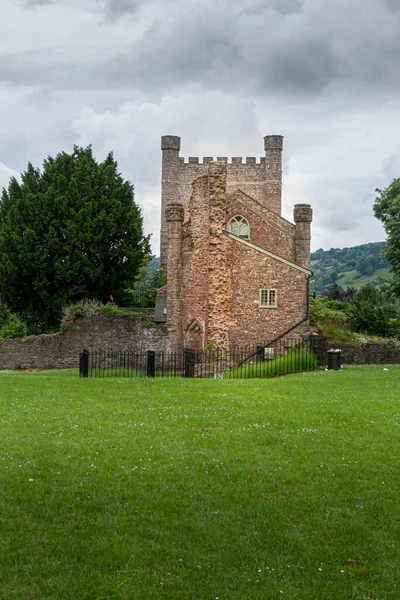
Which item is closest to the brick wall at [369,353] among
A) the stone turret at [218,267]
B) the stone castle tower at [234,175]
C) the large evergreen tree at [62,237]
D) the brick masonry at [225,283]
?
the brick masonry at [225,283]

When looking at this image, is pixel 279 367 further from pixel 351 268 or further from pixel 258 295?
pixel 351 268

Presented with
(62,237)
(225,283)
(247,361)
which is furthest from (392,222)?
(62,237)

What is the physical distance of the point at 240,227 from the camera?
34219 mm

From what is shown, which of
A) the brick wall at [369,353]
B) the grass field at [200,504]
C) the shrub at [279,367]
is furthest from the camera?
the brick wall at [369,353]

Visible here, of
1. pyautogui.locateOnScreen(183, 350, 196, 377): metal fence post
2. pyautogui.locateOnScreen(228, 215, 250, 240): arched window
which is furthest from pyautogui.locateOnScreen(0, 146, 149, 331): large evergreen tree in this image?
pyautogui.locateOnScreen(183, 350, 196, 377): metal fence post

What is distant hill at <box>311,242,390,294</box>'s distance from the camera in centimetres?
9956

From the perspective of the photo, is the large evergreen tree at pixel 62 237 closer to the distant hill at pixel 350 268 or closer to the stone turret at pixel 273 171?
the stone turret at pixel 273 171

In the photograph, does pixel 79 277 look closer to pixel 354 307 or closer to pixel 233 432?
pixel 354 307

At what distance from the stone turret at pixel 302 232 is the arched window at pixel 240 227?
380cm

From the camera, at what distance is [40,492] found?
7.11m

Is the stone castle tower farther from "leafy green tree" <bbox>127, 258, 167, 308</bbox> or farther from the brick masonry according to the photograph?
the brick masonry

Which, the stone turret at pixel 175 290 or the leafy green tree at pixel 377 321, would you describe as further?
the leafy green tree at pixel 377 321

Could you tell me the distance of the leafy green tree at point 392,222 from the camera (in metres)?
27.3

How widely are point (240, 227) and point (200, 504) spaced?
2831 cm
